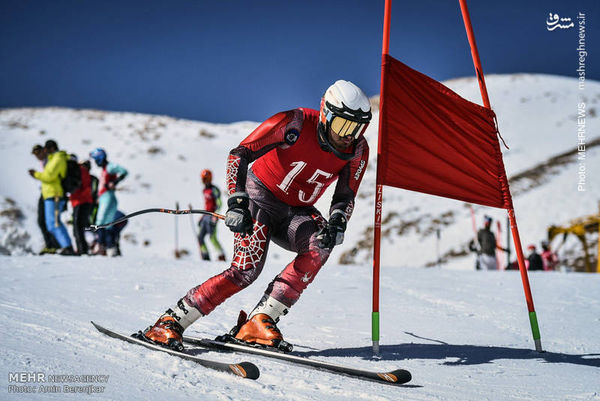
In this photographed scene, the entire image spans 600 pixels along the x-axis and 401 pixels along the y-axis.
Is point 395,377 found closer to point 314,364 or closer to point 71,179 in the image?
point 314,364

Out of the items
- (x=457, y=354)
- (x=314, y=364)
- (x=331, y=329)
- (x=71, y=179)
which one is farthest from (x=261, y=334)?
(x=71, y=179)

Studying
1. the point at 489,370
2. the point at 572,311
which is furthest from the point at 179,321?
the point at 572,311

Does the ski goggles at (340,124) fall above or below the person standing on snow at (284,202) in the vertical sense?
above

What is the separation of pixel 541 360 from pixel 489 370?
61cm

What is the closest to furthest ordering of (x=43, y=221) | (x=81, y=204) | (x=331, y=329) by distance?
(x=331, y=329) < (x=43, y=221) < (x=81, y=204)

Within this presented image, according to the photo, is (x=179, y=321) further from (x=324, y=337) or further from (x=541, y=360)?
(x=541, y=360)

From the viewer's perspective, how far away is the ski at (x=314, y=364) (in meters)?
2.64

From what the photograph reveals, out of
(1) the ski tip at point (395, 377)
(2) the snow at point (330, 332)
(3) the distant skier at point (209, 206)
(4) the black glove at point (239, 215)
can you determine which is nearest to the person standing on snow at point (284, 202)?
(4) the black glove at point (239, 215)

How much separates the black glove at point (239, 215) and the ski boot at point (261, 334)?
24.8 inches

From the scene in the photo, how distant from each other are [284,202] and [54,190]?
6.11m

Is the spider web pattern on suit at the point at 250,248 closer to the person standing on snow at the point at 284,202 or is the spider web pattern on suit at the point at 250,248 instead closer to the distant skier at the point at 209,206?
the person standing on snow at the point at 284,202

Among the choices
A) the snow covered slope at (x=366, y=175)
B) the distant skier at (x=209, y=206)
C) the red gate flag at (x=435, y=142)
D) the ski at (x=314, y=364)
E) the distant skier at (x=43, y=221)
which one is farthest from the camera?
the snow covered slope at (x=366, y=175)

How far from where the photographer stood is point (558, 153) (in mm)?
26141

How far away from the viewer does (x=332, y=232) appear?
332cm
